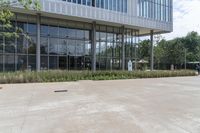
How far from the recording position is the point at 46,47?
32062mm

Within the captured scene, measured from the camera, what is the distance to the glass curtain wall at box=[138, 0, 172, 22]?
39.5 metres

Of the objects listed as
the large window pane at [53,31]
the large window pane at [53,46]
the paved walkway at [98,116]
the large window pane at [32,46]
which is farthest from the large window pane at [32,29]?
the paved walkway at [98,116]

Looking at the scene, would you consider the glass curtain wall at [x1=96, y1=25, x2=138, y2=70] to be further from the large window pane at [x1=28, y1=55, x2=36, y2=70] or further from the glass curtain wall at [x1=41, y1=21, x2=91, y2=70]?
the large window pane at [x1=28, y1=55, x2=36, y2=70]

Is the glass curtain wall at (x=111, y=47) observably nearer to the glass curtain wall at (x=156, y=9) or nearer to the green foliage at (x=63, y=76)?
the glass curtain wall at (x=156, y=9)

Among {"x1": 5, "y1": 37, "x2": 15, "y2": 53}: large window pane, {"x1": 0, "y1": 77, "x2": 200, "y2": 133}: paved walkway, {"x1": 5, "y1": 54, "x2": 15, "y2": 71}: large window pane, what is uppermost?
{"x1": 5, "y1": 37, "x2": 15, "y2": 53}: large window pane

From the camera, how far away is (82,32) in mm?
35812

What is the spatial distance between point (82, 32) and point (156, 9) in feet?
44.2

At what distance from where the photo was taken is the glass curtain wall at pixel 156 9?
39472 mm

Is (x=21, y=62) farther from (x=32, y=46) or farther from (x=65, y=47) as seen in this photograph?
(x=65, y=47)

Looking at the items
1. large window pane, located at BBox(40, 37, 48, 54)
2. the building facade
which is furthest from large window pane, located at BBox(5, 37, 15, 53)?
large window pane, located at BBox(40, 37, 48, 54)

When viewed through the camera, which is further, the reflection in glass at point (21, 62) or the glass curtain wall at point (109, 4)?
the glass curtain wall at point (109, 4)

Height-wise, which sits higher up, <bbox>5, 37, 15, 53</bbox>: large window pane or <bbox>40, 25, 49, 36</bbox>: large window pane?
<bbox>40, 25, 49, 36</bbox>: large window pane

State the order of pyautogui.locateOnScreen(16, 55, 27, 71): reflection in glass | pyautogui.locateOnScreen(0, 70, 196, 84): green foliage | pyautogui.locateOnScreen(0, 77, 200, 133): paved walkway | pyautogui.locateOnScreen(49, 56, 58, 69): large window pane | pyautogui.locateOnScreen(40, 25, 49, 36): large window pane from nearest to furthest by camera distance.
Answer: pyautogui.locateOnScreen(0, 77, 200, 133): paved walkway, pyautogui.locateOnScreen(0, 70, 196, 84): green foliage, pyautogui.locateOnScreen(16, 55, 27, 71): reflection in glass, pyautogui.locateOnScreen(40, 25, 49, 36): large window pane, pyautogui.locateOnScreen(49, 56, 58, 69): large window pane

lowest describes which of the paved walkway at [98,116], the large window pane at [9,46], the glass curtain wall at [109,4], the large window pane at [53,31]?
the paved walkway at [98,116]
